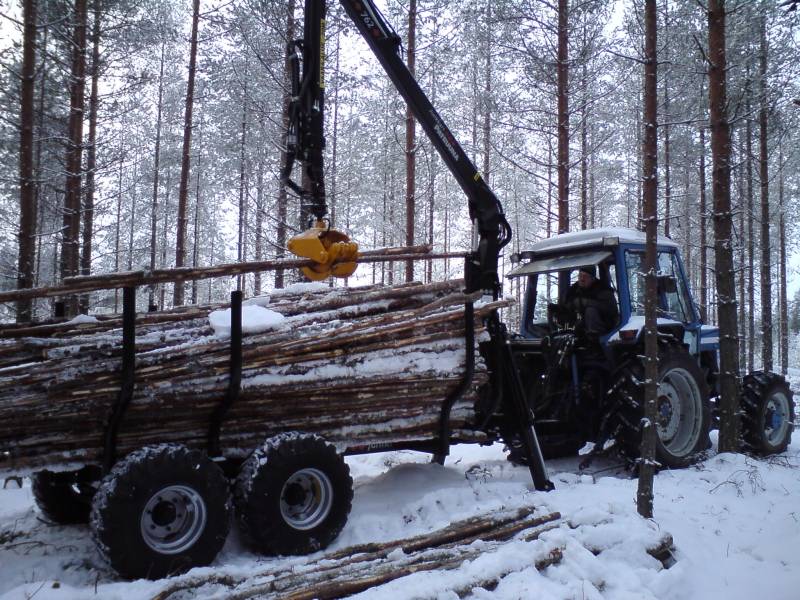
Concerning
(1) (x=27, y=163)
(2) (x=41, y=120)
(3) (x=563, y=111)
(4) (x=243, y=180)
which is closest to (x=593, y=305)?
(3) (x=563, y=111)

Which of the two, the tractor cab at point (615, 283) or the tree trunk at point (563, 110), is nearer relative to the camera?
the tractor cab at point (615, 283)

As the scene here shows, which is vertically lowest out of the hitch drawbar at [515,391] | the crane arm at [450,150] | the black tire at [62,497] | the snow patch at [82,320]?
the black tire at [62,497]

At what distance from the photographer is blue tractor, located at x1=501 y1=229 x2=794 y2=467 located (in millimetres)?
5867

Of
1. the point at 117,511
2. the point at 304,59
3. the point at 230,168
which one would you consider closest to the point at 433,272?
the point at 230,168

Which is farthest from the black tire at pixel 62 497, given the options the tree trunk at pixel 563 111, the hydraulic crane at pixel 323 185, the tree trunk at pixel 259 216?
the tree trunk at pixel 259 216

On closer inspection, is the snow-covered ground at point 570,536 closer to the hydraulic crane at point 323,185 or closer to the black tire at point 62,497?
the black tire at point 62,497

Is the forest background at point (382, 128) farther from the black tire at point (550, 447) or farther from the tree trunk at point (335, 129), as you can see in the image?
the black tire at point (550, 447)

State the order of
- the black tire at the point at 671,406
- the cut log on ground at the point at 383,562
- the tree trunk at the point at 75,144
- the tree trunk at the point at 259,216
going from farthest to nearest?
the tree trunk at the point at 259,216 < the tree trunk at the point at 75,144 < the black tire at the point at 671,406 < the cut log on ground at the point at 383,562

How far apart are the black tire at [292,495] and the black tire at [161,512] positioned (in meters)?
0.18

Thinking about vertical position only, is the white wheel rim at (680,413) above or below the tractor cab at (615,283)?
below

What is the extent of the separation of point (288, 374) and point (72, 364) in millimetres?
1370

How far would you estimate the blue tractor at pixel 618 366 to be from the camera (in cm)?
587

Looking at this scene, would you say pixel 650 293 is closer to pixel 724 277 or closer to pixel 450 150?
pixel 450 150

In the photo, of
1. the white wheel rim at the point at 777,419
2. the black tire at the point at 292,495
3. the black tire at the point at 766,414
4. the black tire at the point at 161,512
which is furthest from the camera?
the white wheel rim at the point at 777,419
